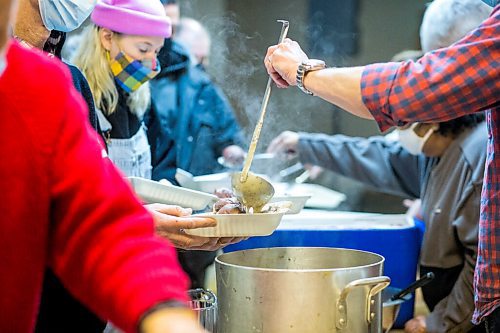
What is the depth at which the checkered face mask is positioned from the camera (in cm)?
234

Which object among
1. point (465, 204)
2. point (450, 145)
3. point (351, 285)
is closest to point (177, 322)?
point (351, 285)

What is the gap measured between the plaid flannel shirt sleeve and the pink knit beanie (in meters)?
A: 1.01

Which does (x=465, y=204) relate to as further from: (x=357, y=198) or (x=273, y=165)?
(x=357, y=198)

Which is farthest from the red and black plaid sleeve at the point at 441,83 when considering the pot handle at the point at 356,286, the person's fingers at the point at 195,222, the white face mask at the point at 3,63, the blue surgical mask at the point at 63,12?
the white face mask at the point at 3,63

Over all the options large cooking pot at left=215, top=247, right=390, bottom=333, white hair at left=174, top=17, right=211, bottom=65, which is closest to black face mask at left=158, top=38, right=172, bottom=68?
white hair at left=174, top=17, right=211, bottom=65

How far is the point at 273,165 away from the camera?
123 inches

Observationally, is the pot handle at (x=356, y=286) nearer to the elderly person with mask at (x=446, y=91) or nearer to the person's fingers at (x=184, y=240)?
the elderly person with mask at (x=446, y=91)

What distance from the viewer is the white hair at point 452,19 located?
8.25 feet

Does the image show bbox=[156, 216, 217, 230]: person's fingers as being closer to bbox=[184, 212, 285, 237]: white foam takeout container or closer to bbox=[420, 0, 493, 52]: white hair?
bbox=[184, 212, 285, 237]: white foam takeout container

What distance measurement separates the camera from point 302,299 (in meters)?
1.44

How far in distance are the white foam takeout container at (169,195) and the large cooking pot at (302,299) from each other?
43 centimetres

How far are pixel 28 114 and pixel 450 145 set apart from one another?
1997mm

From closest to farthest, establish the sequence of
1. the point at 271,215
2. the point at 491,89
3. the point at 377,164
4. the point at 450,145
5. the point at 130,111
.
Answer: the point at 491,89, the point at 271,215, the point at 130,111, the point at 450,145, the point at 377,164

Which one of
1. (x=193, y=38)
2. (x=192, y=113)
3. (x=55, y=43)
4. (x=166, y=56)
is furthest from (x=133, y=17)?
(x=193, y=38)
